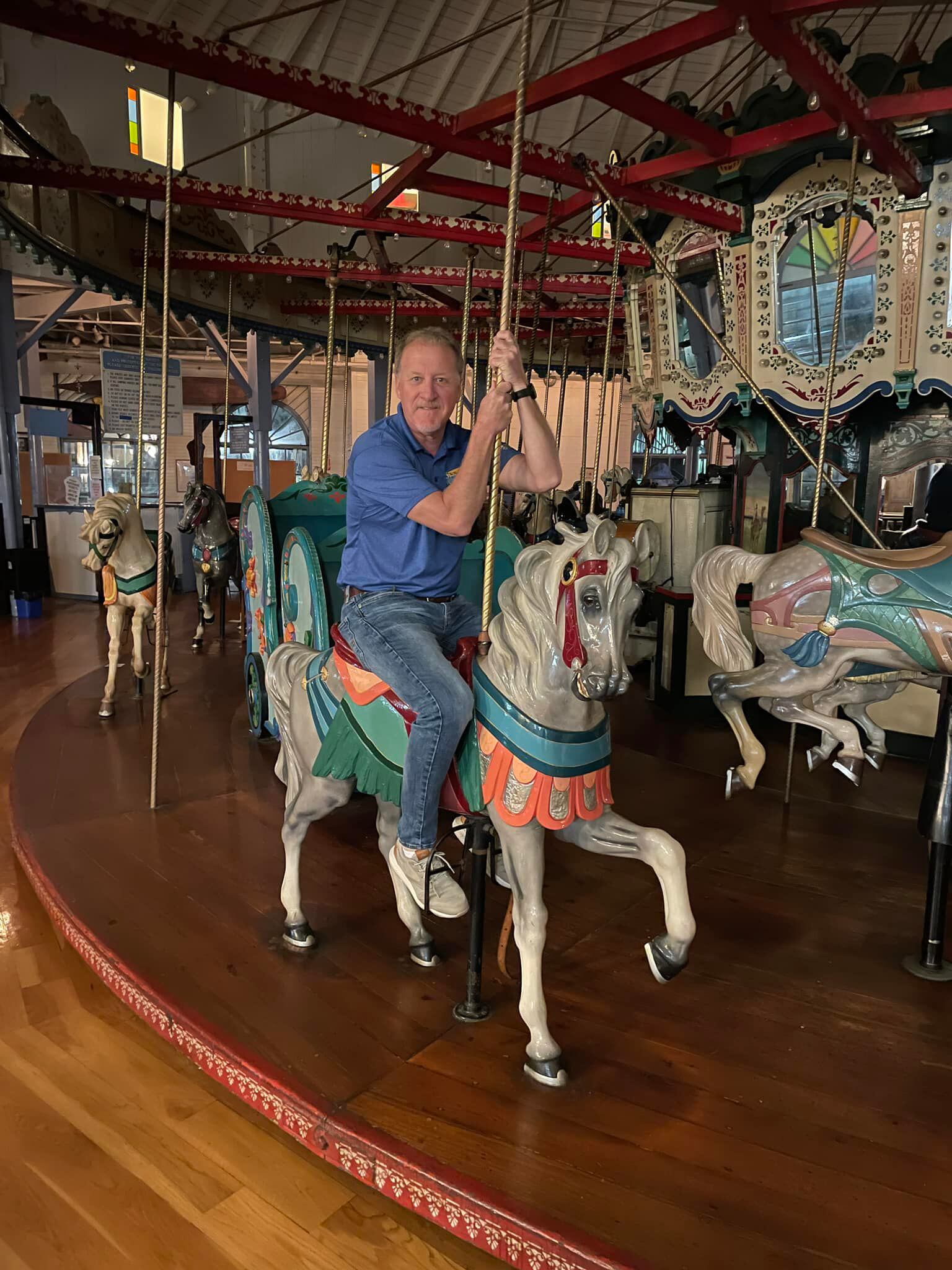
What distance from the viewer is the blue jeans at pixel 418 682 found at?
1.82 m

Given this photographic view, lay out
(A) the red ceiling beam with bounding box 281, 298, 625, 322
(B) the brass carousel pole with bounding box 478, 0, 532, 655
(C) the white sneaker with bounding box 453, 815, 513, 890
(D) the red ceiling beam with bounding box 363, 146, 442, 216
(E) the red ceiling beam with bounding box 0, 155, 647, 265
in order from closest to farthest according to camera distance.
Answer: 1. (B) the brass carousel pole with bounding box 478, 0, 532, 655
2. (C) the white sneaker with bounding box 453, 815, 513, 890
3. (D) the red ceiling beam with bounding box 363, 146, 442, 216
4. (E) the red ceiling beam with bounding box 0, 155, 647, 265
5. (A) the red ceiling beam with bounding box 281, 298, 625, 322

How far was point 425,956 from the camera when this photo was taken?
234 centimetres

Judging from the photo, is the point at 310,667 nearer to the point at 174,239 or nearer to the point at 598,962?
the point at 598,962

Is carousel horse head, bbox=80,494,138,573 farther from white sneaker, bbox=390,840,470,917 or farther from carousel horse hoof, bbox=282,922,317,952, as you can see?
white sneaker, bbox=390,840,470,917

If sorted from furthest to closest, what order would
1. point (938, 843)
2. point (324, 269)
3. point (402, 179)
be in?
point (324, 269), point (402, 179), point (938, 843)

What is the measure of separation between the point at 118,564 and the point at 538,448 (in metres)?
3.64

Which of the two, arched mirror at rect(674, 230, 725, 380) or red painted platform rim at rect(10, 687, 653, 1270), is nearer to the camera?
red painted platform rim at rect(10, 687, 653, 1270)

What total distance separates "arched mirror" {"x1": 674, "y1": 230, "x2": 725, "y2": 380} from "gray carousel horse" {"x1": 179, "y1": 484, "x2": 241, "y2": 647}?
12.1 feet

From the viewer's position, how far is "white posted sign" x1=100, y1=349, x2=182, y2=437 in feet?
29.2

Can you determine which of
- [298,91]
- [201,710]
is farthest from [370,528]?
[201,710]

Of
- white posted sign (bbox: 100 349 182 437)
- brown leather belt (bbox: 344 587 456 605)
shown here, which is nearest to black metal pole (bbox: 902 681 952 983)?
brown leather belt (bbox: 344 587 456 605)

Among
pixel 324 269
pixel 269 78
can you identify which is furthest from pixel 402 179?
pixel 324 269

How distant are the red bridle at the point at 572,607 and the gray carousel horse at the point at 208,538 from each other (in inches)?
214

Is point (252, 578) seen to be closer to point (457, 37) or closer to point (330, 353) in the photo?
point (330, 353)
